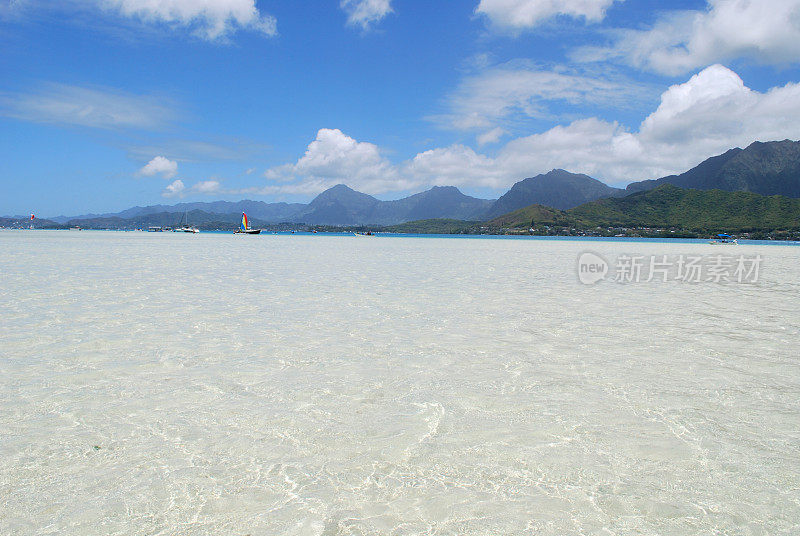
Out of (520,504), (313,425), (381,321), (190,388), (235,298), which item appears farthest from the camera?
(235,298)

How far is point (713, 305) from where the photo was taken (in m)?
21.9

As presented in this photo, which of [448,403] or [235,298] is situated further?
[235,298]

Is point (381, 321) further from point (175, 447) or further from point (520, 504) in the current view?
point (520, 504)

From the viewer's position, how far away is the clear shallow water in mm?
5406

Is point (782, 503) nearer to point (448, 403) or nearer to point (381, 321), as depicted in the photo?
point (448, 403)

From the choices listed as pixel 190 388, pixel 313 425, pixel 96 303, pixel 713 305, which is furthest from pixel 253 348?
pixel 713 305

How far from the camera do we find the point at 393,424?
26.3 feet

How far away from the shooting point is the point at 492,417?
8359 millimetres

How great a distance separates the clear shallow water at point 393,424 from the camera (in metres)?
5.41

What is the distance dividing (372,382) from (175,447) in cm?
426

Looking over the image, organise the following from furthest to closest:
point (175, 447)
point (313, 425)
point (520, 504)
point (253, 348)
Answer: point (253, 348)
point (313, 425)
point (175, 447)
point (520, 504)

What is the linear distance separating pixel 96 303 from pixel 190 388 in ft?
41.7

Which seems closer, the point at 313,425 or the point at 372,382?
the point at 313,425

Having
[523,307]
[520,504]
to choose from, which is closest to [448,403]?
[520,504]
